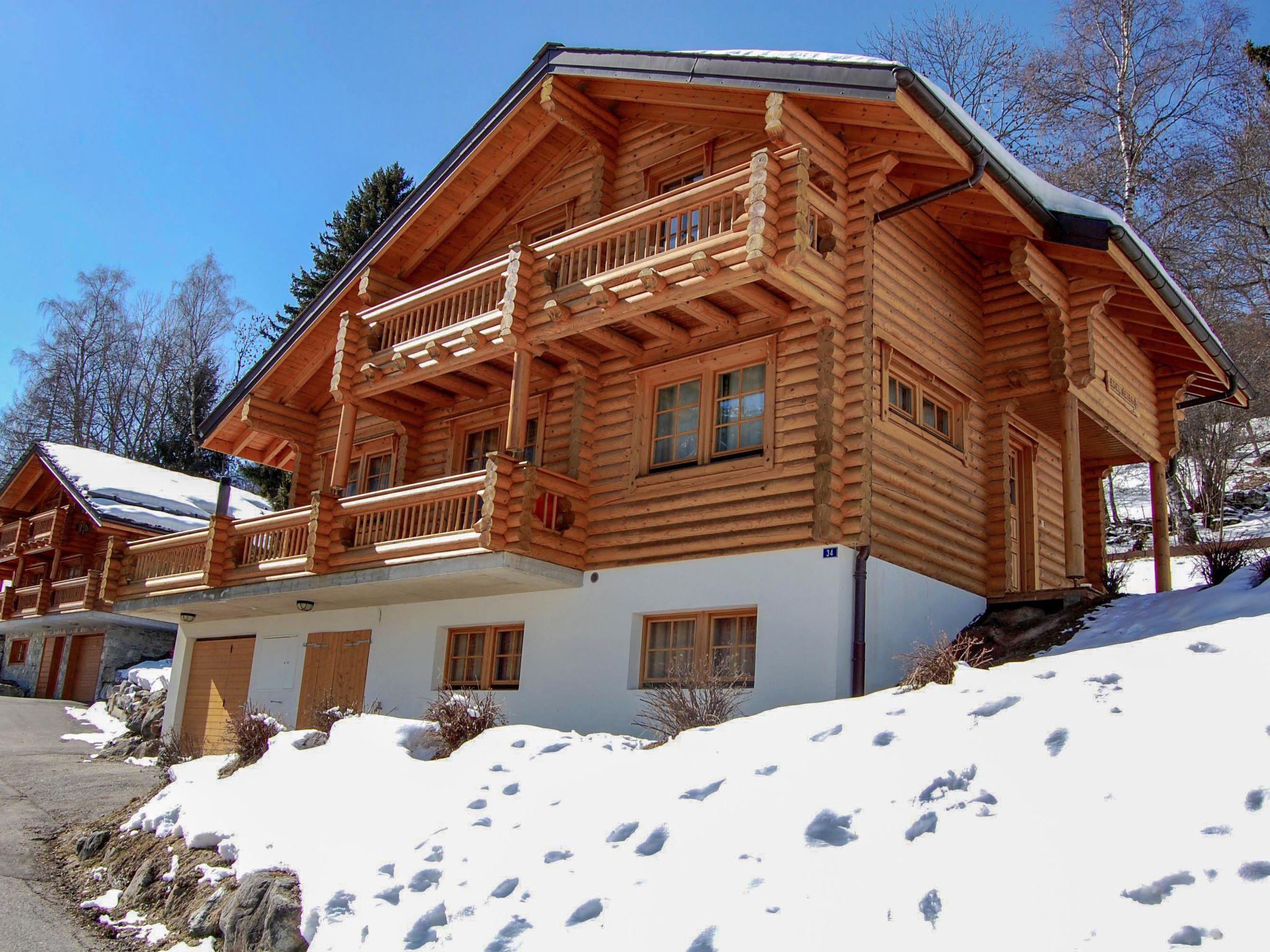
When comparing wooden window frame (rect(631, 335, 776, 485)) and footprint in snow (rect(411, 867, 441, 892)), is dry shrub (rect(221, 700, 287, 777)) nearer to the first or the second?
footprint in snow (rect(411, 867, 441, 892))

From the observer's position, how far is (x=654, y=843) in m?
7.19

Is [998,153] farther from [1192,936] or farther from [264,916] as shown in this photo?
[264,916]

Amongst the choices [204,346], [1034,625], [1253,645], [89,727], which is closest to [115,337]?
[204,346]

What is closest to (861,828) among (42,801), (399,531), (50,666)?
(399,531)

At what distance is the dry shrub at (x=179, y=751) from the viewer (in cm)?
Result: 1702

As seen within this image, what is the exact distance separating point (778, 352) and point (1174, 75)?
21.4 metres

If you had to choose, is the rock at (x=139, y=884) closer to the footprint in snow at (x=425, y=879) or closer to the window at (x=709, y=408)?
the footprint in snow at (x=425, y=879)

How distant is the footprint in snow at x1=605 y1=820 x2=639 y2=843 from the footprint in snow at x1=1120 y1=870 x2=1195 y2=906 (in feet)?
10.8

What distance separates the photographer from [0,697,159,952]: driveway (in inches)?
373

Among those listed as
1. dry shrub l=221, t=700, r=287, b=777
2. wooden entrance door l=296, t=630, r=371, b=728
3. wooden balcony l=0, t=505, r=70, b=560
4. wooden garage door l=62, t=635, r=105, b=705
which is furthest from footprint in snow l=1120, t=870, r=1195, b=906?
wooden balcony l=0, t=505, r=70, b=560

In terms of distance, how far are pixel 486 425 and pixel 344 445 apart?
219 centimetres

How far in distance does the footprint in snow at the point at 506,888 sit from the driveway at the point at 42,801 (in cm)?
421

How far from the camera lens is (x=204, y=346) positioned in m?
49.1

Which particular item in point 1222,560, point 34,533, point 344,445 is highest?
point 34,533
